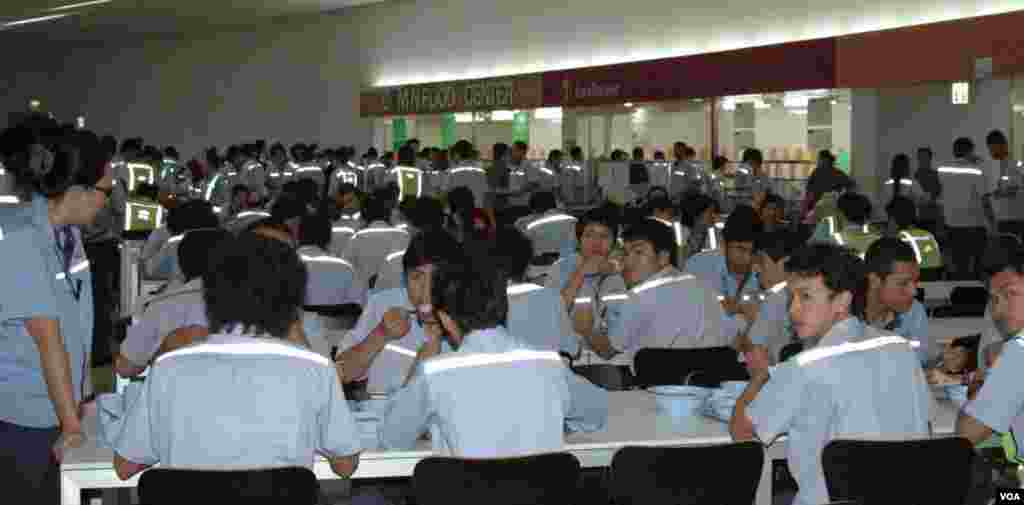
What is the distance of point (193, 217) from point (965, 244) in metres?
7.88

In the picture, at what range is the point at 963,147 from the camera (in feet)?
43.8

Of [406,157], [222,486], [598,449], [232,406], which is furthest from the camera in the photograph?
[406,157]

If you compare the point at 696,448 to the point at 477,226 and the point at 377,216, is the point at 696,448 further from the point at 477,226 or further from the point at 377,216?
the point at 377,216

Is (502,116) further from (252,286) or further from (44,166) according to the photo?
(252,286)

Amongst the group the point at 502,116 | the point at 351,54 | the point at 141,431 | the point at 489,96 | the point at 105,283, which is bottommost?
the point at 105,283

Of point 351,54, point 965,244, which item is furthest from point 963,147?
point 351,54

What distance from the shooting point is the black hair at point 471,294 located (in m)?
3.91

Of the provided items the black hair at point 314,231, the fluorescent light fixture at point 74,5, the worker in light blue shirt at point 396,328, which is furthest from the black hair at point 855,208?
the fluorescent light fixture at point 74,5

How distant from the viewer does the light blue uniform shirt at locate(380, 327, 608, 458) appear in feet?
12.8

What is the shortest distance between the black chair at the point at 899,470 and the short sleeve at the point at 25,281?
6.10 ft

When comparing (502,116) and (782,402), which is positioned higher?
(502,116)

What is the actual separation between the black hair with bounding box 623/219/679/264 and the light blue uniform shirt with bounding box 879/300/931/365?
112 cm

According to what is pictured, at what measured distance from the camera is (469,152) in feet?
57.4

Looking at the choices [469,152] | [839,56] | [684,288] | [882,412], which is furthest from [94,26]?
[882,412]
